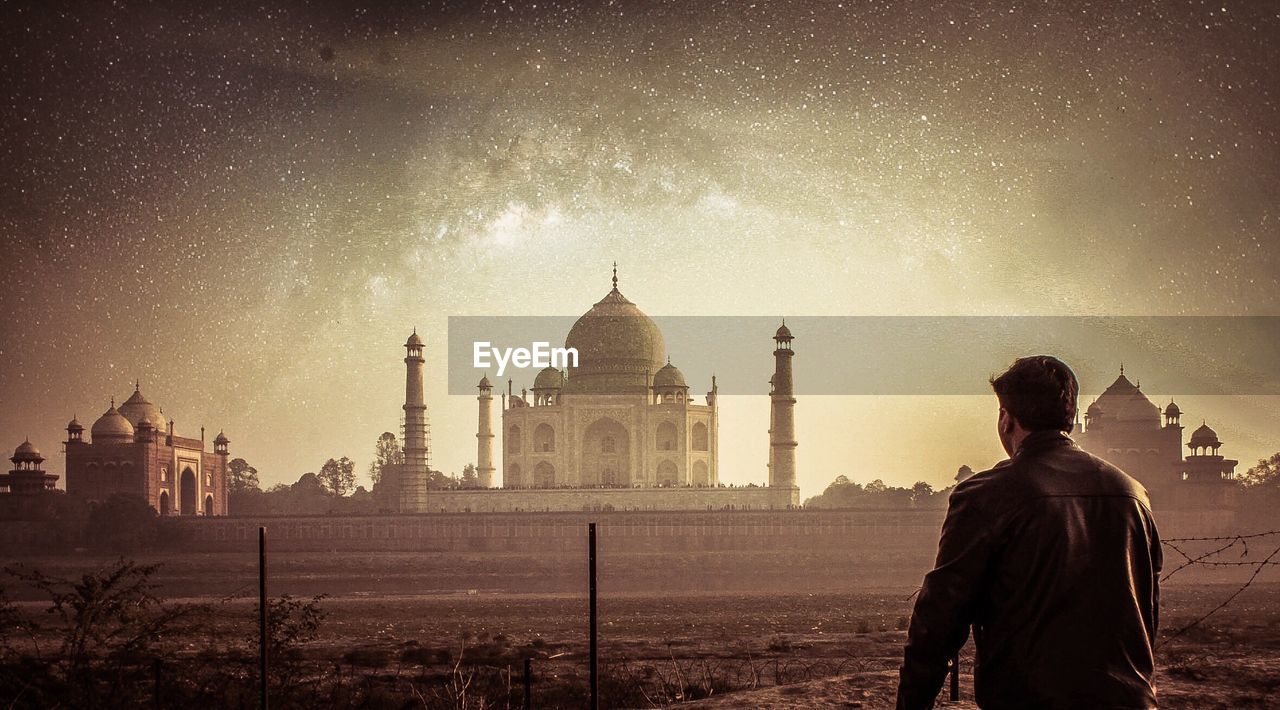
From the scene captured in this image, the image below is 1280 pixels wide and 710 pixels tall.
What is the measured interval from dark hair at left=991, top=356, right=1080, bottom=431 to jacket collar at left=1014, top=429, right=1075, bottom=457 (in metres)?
0.03

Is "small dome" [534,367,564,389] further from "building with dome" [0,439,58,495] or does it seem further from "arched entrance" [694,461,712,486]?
"building with dome" [0,439,58,495]

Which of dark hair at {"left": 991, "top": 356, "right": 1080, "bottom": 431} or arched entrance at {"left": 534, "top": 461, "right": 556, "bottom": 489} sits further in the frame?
arched entrance at {"left": 534, "top": 461, "right": 556, "bottom": 489}

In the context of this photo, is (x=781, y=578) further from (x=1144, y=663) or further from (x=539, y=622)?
(x=1144, y=663)

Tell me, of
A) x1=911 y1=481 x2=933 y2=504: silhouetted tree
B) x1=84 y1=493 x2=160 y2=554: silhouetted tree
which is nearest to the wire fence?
x1=911 y1=481 x2=933 y2=504: silhouetted tree

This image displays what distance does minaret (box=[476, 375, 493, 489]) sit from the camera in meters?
54.4

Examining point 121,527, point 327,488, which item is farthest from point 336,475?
point 121,527

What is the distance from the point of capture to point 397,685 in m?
13.3

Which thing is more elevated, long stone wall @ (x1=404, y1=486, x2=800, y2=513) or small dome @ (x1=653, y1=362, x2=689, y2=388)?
small dome @ (x1=653, y1=362, x2=689, y2=388)

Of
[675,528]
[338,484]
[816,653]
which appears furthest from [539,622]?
[338,484]

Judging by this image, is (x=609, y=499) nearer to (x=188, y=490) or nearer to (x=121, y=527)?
(x=121, y=527)

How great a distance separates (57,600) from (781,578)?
28.8 metres

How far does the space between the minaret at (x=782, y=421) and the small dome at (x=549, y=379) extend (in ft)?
30.0

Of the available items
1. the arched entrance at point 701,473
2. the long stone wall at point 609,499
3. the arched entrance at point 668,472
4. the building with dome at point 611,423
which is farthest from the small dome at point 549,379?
the arched entrance at point 701,473

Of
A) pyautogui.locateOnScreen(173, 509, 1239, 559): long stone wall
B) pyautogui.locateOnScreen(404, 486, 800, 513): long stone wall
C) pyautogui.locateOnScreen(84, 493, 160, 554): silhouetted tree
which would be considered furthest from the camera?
pyautogui.locateOnScreen(404, 486, 800, 513): long stone wall
